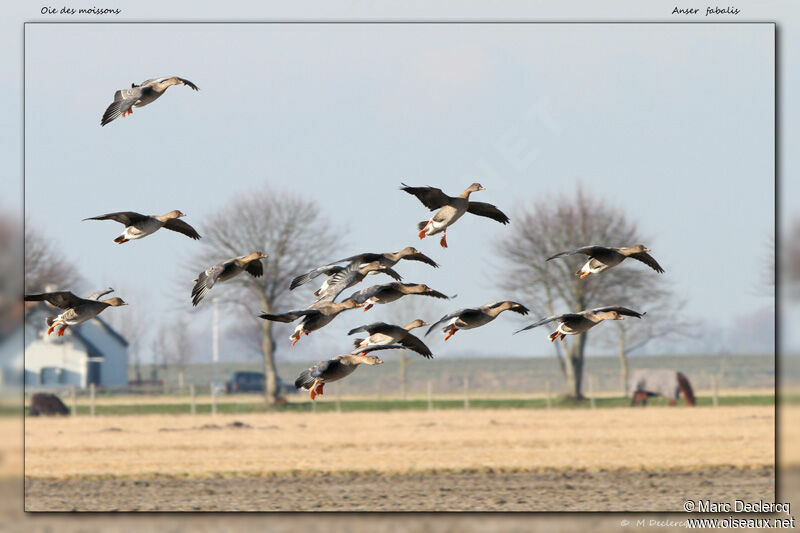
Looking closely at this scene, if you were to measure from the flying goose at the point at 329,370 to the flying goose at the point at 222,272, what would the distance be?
173 centimetres

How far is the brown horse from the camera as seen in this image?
6072 centimetres

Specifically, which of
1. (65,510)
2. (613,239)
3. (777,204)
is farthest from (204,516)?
(613,239)

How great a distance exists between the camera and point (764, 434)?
41.9m

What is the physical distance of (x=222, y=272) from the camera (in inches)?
615

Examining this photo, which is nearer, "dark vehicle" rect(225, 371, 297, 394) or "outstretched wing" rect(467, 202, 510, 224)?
"outstretched wing" rect(467, 202, 510, 224)

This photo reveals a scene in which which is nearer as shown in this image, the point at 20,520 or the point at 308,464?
the point at 20,520

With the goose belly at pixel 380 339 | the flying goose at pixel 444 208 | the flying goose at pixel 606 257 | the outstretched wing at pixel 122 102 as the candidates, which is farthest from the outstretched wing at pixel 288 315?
the outstretched wing at pixel 122 102

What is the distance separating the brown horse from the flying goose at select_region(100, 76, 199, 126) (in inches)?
1902

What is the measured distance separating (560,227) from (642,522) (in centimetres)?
4149

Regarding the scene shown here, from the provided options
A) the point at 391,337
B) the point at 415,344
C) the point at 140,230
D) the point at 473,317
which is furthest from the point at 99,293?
the point at 473,317

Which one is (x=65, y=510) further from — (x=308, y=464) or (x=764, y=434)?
(x=764, y=434)

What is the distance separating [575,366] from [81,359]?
1537 inches

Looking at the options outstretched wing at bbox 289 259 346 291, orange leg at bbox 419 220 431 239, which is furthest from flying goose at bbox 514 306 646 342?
outstretched wing at bbox 289 259 346 291

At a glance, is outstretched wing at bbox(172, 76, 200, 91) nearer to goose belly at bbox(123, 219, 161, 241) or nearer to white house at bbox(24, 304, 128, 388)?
goose belly at bbox(123, 219, 161, 241)
